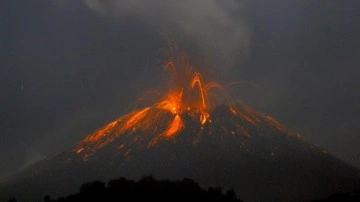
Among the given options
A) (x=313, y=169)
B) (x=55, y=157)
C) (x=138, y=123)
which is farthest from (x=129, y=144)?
(x=313, y=169)

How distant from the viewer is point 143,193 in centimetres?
3994

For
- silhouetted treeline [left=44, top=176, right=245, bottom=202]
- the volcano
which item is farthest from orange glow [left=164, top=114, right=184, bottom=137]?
silhouetted treeline [left=44, top=176, right=245, bottom=202]

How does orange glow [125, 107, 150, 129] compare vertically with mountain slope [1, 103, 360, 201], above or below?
above

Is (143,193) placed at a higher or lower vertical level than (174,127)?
lower

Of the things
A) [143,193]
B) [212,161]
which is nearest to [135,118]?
[212,161]

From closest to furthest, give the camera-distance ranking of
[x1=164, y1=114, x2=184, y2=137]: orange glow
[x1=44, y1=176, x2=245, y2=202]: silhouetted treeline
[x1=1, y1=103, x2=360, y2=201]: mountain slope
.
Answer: [x1=44, y1=176, x2=245, y2=202]: silhouetted treeline → [x1=1, y1=103, x2=360, y2=201]: mountain slope → [x1=164, y1=114, x2=184, y2=137]: orange glow

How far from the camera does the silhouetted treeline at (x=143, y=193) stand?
39.5m

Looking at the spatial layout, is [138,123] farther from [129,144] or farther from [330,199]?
[330,199]

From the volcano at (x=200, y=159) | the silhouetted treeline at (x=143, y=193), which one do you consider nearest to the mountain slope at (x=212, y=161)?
the volcano at (x=200, y=159)

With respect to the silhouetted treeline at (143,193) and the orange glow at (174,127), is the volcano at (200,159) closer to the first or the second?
the orange glow at (174,127)

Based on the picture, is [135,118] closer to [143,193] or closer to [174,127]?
[174,127]

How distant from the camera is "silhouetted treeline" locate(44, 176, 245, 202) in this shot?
130ft

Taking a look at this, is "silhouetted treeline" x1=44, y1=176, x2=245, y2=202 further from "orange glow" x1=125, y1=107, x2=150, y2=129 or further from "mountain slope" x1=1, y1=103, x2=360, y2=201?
"orange glow" x1=125, y1=107, x2=150, y2=129

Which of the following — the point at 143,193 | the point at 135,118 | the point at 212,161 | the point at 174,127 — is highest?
the point at 135,118
